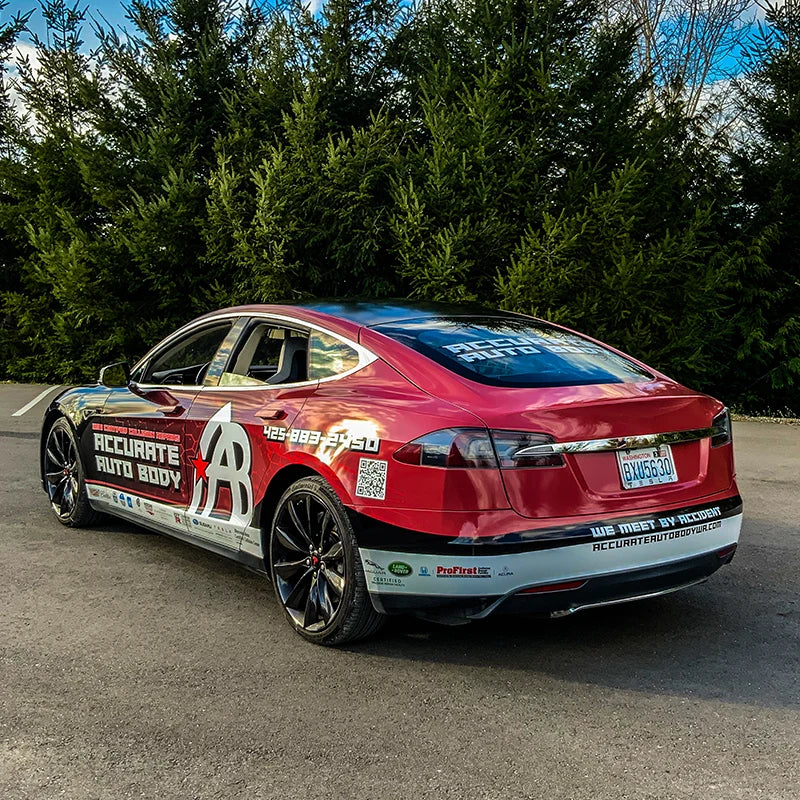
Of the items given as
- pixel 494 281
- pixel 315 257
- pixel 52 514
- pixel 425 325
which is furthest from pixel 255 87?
pixel 425 325

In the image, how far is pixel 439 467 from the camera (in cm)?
377

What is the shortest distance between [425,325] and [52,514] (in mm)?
3600

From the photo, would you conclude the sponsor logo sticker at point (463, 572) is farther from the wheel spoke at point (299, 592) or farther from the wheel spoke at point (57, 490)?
the wheel spoke at point (57, 490)

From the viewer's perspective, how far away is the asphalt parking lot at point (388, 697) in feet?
10.0

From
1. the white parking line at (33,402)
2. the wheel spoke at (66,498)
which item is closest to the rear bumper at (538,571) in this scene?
the wheel spoke at (66,498)

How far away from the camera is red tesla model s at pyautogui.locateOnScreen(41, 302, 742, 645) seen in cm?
375

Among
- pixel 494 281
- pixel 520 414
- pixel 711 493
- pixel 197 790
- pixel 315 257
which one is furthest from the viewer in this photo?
pixel 315 257

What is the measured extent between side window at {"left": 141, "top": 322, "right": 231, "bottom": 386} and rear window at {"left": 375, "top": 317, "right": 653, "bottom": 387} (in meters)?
1.31

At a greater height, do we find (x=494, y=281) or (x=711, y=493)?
(x=494, y=281)

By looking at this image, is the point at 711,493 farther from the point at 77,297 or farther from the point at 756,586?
the point at 77,297

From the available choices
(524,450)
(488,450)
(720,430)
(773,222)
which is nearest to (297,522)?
(488,450)

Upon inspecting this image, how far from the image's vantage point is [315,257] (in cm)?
1460

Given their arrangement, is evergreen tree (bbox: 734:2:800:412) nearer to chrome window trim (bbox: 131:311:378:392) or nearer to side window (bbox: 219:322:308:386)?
chrome window trim (bbox: 131:311:378:392)

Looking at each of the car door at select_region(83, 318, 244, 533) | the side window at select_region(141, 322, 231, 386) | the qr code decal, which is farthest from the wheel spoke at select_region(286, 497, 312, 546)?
the side window at select_region(141, 322, 231, 386)
